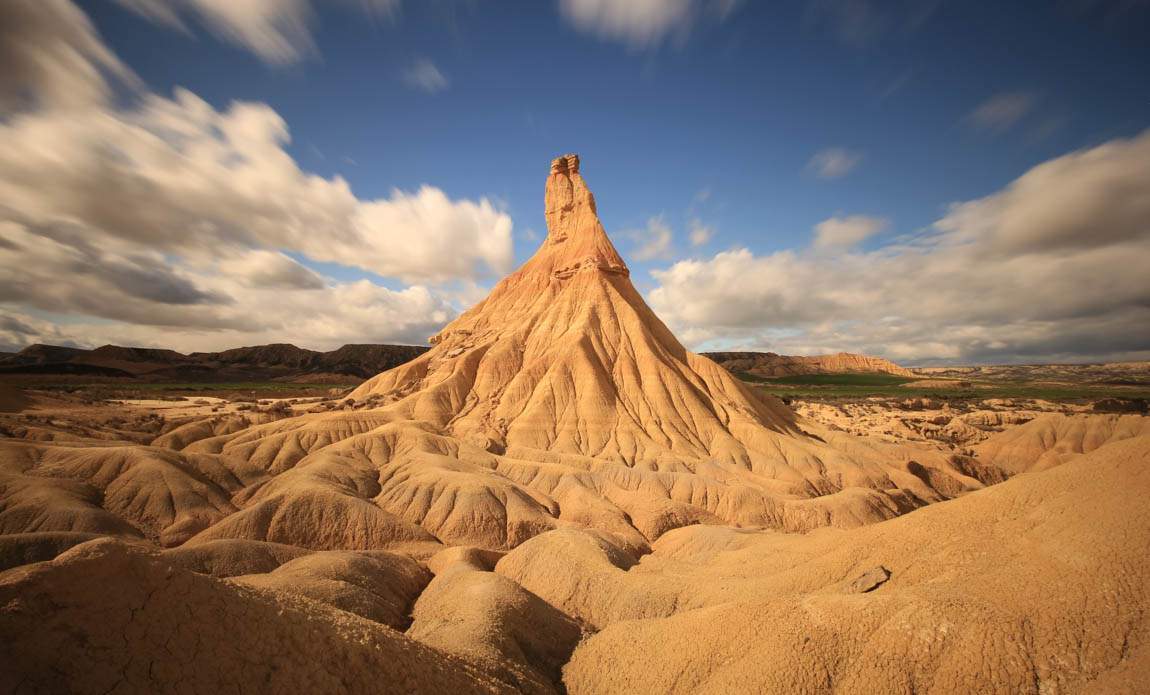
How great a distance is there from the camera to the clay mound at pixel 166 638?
6961 mm

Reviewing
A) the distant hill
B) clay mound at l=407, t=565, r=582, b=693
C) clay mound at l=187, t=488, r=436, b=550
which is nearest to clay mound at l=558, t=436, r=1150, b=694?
clay mound at l=407, t=565, r=582, b=693

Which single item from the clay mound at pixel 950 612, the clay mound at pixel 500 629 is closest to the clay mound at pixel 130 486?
the clay mound at pixel 500 629

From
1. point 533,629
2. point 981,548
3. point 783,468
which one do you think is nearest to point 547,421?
point 783,468

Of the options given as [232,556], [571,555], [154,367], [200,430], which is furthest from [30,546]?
[154,367]

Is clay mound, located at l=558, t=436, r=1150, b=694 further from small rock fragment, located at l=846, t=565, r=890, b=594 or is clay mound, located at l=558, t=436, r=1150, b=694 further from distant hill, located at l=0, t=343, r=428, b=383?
distant hill, located at l=0, t=343, r=428, b=383

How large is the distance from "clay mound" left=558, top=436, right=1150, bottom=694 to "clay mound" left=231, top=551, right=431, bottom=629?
874 centimetres

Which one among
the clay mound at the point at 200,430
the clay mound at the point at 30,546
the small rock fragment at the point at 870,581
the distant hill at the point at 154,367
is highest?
the distant hill at the point at 154,367

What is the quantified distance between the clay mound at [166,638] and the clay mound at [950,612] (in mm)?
7030

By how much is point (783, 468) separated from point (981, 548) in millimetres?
36673

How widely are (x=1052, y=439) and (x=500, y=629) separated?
7552 cm

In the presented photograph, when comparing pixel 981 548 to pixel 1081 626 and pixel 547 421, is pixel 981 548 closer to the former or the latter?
pixel 1081 626

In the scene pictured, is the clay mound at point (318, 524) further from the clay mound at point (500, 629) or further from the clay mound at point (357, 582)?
the clay mound at point (500, 629)

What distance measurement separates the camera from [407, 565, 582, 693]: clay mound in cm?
1423

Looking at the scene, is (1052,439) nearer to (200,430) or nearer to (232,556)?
(232,556)
